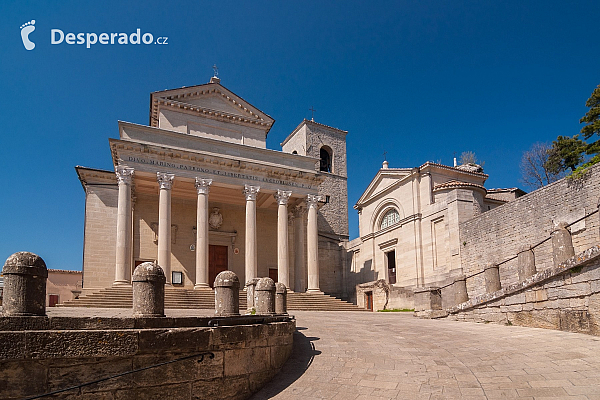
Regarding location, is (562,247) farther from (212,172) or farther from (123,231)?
(123,231)

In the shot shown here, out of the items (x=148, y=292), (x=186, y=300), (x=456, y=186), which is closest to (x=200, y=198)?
(x=186, y=300)

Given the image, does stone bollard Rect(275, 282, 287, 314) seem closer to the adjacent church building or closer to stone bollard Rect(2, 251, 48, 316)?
stone bollard Rect(2, 251, 48, 316)

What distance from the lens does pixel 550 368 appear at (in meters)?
7.78

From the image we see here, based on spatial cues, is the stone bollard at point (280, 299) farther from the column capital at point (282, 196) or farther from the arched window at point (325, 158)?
the arched window at point (325, 158)

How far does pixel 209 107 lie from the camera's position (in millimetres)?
28609

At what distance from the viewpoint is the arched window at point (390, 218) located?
31.0m

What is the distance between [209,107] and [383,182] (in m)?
12.6

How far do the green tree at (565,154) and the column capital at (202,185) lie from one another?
21.5 metres

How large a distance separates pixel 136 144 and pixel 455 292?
16.5 meters

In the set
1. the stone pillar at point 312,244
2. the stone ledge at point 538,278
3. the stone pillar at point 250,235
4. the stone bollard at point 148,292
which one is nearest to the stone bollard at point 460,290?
the stone ledge at point 538,278

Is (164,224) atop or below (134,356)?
atop

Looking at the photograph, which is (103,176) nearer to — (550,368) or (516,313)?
(516,313)

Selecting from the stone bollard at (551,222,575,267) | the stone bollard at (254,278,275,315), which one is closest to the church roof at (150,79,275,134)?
the stone bollard at (254,278,275,315)

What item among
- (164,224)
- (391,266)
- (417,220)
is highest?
(417,220)
